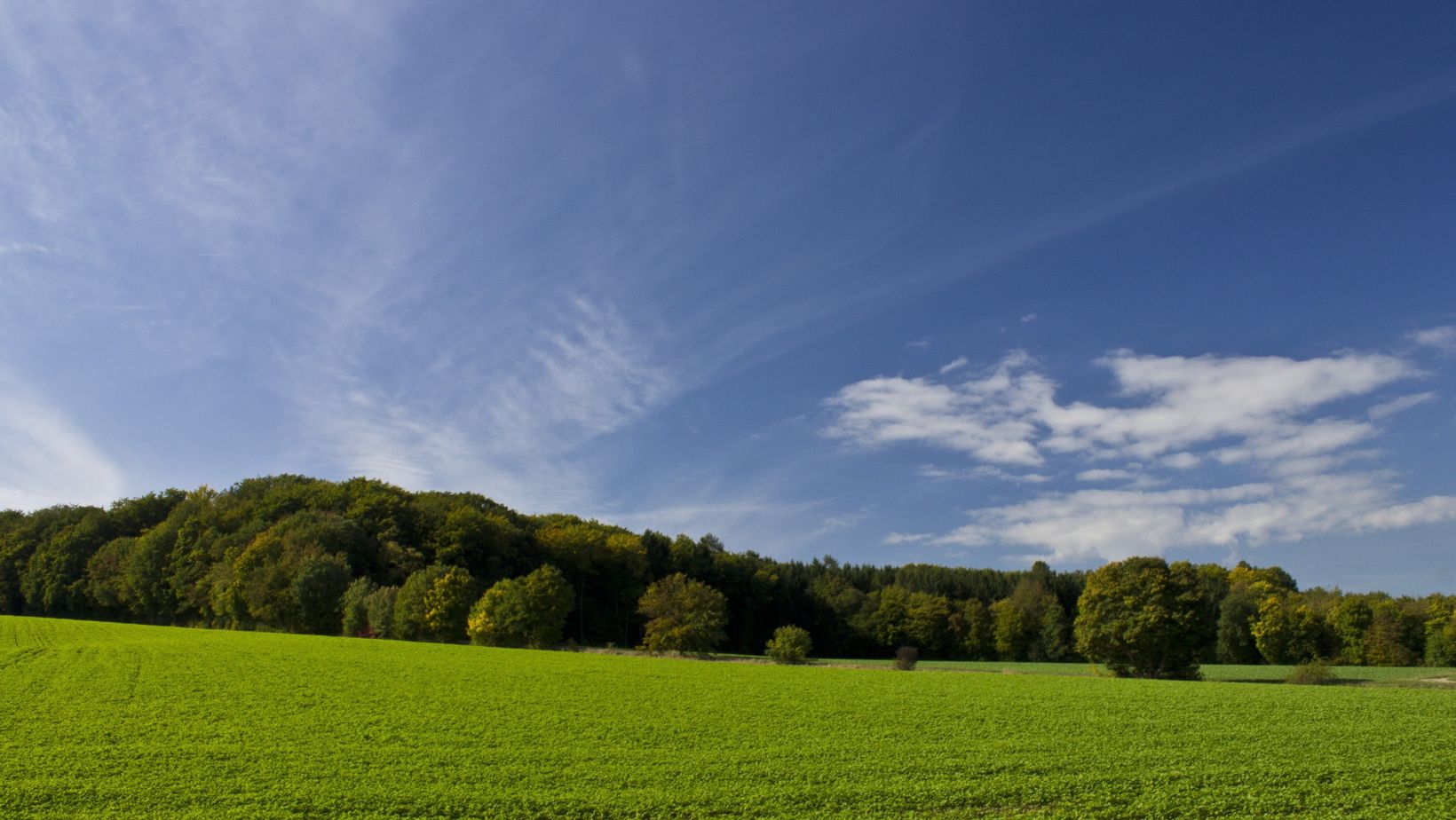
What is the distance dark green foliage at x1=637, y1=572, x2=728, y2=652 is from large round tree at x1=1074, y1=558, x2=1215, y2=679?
3117 centimetres

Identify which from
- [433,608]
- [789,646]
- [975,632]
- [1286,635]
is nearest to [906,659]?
[789,646]

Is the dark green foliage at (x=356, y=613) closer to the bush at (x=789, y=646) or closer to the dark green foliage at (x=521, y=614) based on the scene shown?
the dark green foliage at (x=521, y=614)

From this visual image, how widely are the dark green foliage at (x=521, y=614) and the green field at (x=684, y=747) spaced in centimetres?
2755

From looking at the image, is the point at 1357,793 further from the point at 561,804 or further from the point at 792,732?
the point at 561,804

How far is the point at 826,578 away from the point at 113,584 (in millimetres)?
96259

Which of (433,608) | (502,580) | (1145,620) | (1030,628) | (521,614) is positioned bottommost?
(1030,628)

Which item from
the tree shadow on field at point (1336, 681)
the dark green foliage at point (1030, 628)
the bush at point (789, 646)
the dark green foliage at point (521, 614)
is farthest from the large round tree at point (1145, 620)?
the dark green foliage at point (1030, 628)

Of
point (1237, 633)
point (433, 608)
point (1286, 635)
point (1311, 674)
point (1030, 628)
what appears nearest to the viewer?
point (1311, 674)

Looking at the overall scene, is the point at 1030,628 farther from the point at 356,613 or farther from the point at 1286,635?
the point at 356,613

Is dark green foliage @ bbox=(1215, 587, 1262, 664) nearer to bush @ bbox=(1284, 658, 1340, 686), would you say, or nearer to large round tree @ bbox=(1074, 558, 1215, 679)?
large round tree @ bbox=(1074, 558, 1215, 679)

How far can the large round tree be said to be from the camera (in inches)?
2203

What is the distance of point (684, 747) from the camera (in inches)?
855

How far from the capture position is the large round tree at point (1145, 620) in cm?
5597

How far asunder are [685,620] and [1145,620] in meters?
37.8
